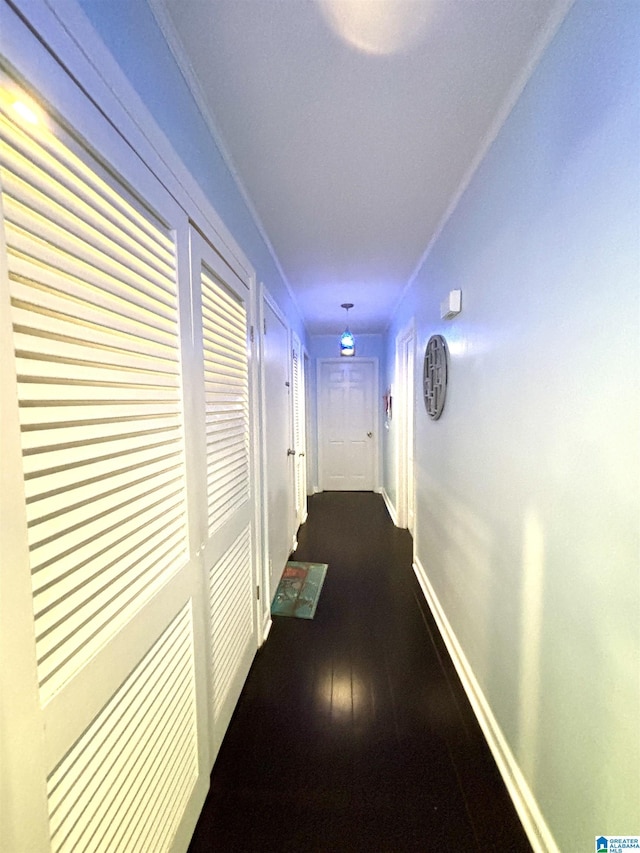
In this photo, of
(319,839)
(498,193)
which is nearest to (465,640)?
(319,839)

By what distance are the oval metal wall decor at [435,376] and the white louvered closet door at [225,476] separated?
1079mm

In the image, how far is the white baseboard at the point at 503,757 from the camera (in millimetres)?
1022

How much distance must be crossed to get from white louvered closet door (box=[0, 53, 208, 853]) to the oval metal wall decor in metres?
1.46

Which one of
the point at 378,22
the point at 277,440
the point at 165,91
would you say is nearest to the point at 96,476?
the point at 165,91

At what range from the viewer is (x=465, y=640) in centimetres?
165

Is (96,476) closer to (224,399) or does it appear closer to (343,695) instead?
(224,399)

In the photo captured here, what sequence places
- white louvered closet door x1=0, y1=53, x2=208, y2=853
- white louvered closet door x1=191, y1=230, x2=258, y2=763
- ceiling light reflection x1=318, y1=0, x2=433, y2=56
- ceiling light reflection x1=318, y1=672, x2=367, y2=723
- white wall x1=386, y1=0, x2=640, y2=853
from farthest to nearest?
ceiling light reflection x1=318, y1=672, x2=367, y2=723 < white louvered closet door x1=191, y1=230, x2=258, y2=763 < ceiling light reflection x1=318, y1=0, x2=433, y2=56 < white wall x1=386, y1=0, x2=640, y2=853 < white louvered closet door x1=0, y1=53, x2=208, y2=853

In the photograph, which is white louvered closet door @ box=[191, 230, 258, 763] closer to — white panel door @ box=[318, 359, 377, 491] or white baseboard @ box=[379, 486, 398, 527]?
white baseboard @ box=[379, 486, 398, 527]

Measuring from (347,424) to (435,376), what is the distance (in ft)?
10.2

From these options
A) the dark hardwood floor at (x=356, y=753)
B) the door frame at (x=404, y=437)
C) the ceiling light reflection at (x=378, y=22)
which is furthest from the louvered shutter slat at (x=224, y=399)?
the door frame at (x=404, y=437)

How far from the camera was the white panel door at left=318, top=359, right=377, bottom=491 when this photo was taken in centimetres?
516

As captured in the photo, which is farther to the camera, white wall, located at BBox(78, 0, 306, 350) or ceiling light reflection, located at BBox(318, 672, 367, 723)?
ceiling light reflection, located at BBox(318, 672, 367, 723)

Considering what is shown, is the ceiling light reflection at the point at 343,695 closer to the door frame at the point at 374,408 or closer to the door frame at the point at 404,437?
the door frame at the point at 404,437
